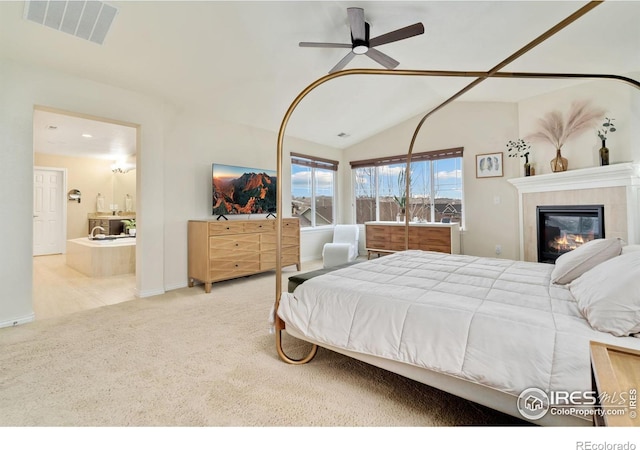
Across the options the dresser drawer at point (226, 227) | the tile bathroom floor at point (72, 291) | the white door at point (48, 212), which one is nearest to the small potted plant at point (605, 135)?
the dresser drawer at point (226, 227)

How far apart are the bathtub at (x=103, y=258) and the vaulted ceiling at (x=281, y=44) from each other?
9.28 feet

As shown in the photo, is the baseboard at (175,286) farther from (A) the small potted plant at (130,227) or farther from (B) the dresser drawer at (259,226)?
(A) the small potted plant at (130,227)

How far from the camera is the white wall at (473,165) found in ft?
15.2

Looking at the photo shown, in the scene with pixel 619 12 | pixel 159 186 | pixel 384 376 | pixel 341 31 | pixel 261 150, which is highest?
pixel 341 31

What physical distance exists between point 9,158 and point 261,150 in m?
3.11

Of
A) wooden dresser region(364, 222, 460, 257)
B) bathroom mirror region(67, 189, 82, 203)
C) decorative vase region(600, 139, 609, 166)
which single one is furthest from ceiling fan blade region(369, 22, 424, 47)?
bathroom mirror region(67, 189, 82, 203)

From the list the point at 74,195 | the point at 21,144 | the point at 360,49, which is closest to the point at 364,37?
the point at 360,49

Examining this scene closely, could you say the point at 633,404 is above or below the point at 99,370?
above

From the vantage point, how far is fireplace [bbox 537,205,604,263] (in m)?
3.66

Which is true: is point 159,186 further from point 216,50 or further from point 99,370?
point 99,370

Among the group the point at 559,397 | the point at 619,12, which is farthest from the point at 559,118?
the point at 559,397

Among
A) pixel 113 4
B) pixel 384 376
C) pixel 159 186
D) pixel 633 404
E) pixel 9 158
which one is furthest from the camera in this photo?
pixel 159 186

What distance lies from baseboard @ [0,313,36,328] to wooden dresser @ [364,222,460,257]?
16.2ft

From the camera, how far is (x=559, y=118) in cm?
Result: 405
